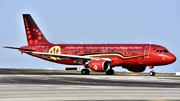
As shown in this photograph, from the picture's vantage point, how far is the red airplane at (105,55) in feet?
194

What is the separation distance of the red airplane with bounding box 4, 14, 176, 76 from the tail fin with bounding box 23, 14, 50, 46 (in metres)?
0.95

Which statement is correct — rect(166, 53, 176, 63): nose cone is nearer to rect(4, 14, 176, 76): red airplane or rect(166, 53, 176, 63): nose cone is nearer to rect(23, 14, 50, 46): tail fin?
rect(4, 14, 176, 76): red airplane

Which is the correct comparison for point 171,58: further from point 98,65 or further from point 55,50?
point 55,50

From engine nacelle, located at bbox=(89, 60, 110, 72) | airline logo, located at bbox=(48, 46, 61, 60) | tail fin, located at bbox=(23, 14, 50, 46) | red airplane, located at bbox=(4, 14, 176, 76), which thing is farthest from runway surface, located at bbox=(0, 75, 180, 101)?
tail fin, located at bbox=(23, 14, 50, 46)

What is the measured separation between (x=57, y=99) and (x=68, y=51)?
45.2m

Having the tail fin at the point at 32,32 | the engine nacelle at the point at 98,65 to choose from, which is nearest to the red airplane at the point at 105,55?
the engine nacelle at the point at 98,65

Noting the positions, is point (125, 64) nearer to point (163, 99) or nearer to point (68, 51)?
point (68, 51)

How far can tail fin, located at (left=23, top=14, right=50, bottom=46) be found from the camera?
238 ft

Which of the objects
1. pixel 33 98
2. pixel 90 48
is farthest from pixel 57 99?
pixel 90 48

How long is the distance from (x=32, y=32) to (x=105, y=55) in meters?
16.2

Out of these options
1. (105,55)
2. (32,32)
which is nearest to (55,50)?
(32,32)

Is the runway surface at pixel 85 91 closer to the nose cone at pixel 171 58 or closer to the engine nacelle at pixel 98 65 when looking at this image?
the engine nacelle at pixel 98 65

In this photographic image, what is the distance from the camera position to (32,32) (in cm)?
7350

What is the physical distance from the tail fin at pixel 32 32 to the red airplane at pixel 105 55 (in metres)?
0.95
